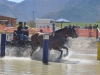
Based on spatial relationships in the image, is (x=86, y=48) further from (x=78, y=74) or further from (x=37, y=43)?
(x=78, y=74)

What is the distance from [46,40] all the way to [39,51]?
3019 mm

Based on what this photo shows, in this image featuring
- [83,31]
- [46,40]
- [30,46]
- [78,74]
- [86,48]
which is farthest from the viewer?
[83,31]

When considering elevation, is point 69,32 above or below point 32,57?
above

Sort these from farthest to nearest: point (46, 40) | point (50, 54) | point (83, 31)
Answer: point (83, 31)
point (50, 54)
point (46, 40)

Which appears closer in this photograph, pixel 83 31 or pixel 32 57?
pixel 32 57

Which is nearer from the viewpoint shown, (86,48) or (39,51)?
(39,51)

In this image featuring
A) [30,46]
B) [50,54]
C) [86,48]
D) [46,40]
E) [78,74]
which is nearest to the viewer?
[78,74]

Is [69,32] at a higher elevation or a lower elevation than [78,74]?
higher

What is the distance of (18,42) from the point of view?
72.8 feet

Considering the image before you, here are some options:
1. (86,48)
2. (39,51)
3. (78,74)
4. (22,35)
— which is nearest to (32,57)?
(39,51)

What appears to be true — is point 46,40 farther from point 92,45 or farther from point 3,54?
point 92,45

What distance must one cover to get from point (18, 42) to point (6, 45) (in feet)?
2.40

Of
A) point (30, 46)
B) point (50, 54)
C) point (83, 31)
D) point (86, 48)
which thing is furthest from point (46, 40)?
point (83, 31)

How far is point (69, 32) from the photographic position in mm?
20672
